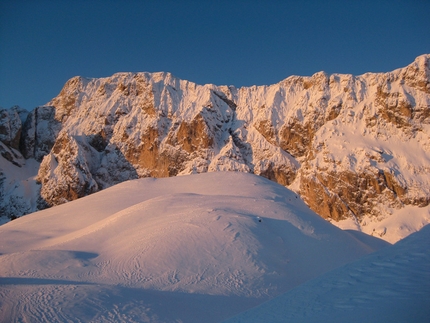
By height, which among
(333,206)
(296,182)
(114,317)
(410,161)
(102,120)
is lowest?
(114,317)

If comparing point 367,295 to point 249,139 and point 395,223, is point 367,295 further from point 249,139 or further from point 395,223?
point 249,139

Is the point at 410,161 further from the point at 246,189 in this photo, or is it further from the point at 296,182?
the point at 246,189

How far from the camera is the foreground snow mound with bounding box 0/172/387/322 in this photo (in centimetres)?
1173

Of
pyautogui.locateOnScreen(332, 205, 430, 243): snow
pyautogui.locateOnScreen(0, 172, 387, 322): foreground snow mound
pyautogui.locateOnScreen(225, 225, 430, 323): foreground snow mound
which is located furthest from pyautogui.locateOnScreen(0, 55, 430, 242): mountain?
pyautogui.locateOnScreen(225, 225, 430, 323): foreground snow mound

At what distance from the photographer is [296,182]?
3767 inches

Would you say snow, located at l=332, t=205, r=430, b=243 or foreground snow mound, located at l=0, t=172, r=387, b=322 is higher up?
snow, located at l=332, t=205, r=430, b=243

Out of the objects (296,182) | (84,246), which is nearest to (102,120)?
(296,182)

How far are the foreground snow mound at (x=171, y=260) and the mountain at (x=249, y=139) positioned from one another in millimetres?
63440

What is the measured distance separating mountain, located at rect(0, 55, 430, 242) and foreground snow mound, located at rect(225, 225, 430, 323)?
248 ft

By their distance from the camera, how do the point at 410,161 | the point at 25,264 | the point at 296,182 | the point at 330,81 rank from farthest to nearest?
the point at 330,81 < the point at 296,182 < the point at 410,161 < the point at 25,264

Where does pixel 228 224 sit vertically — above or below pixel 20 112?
below

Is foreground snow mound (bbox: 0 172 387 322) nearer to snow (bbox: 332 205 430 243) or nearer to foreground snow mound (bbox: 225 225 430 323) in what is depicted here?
foreground snow mound (bbox: 225 225 430 323)

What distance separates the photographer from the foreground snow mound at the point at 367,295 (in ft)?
18.7

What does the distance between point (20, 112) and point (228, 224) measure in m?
115
